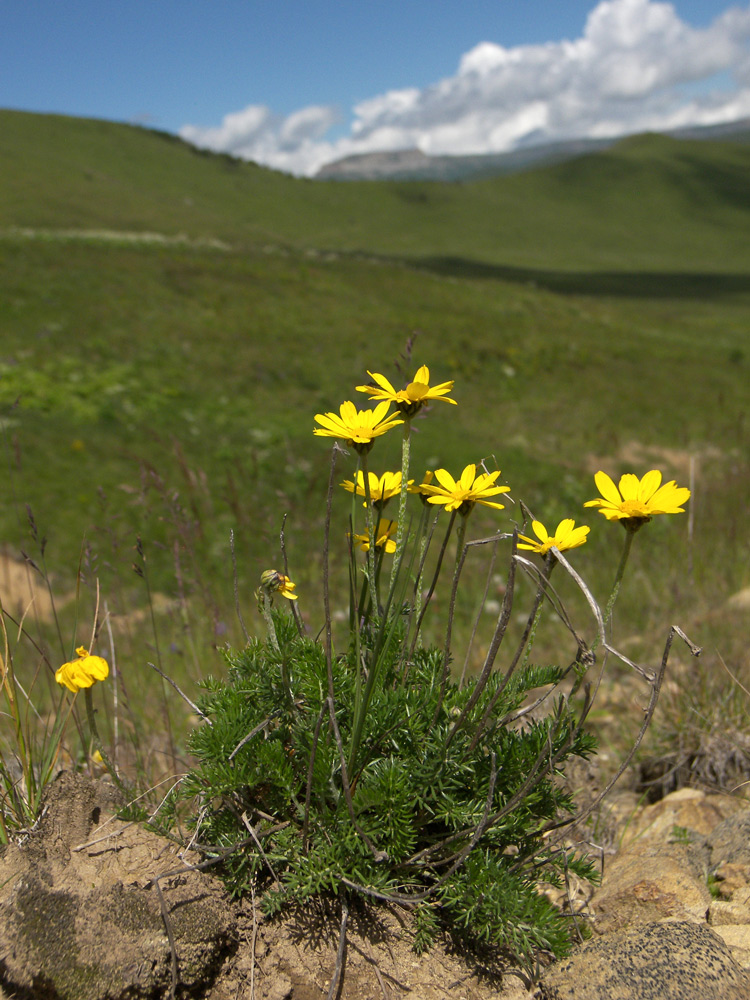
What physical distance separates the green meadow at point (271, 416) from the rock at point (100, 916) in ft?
2.80

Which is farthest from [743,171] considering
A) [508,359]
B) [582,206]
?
[508,359]

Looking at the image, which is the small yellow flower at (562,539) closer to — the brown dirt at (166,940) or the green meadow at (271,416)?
the green meadow at (271,416)

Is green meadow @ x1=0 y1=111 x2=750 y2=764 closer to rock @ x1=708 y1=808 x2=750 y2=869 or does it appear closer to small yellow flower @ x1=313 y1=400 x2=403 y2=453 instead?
small yellow flower @ x1=313 y1=400 x2=403 y2=453

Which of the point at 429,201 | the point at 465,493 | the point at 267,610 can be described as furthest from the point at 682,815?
the point at 429,201

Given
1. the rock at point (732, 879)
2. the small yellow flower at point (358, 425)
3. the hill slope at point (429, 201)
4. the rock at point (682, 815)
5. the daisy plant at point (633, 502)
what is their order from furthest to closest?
1. the hill slope at point (429, 201)
2. the rock at point (682, 815)
3. the rock at point (732, 879)
4. the small yellow flower at point (358, 425)
5. the daisy plant at point (633, 502)

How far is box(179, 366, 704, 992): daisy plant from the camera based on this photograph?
58.3 inches

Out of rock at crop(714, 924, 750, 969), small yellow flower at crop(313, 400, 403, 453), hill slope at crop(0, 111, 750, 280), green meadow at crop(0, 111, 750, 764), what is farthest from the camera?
hill slope at crop(0, 111, 750, 280)

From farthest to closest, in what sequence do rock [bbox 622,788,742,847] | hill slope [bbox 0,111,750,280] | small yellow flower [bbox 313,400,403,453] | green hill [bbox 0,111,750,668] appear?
1. hill slope [bbox 0,111,750,280]
2. green hill [bbox 0,111,750,668]
3. rock [bbox 622,788,742,847]
4. small yellow flower [bbox 313,400,403,453]

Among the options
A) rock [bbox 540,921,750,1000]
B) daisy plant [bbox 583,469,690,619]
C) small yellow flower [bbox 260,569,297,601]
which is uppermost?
daisy plant [bbox 583,469,690,619]

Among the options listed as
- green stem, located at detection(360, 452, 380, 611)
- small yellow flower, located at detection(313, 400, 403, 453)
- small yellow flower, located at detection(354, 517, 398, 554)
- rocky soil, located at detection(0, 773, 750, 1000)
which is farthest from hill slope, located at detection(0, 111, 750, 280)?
rocky soil, located at detection(0, 773, 750, 1000)

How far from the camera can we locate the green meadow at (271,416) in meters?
4.47

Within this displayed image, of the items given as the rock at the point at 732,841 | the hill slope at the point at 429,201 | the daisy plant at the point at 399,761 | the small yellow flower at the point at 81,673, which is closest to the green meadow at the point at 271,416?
the daisy plant at the point at 399,761

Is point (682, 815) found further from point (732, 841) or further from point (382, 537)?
point (382, 537)

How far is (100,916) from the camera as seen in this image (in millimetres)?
1496
